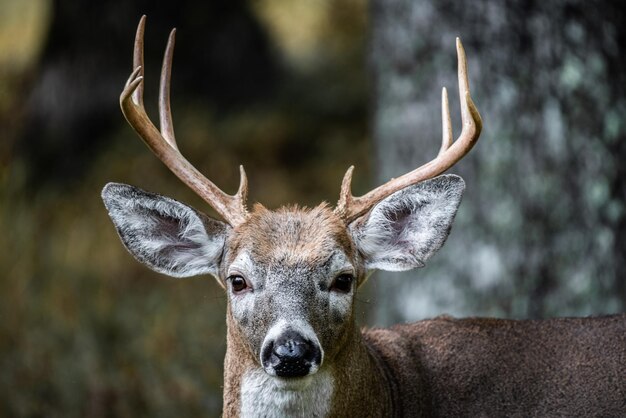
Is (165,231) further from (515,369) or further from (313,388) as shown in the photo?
(515,369)

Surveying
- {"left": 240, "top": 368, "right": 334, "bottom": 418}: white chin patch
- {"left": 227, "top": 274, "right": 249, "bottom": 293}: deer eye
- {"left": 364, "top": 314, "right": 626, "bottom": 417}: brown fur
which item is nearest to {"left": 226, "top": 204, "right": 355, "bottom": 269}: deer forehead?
{"left": 227, "top": 274, "right": 249, "bottom": 293}: deer eye

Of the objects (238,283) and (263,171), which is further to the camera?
(263,171)

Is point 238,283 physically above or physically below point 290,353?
above

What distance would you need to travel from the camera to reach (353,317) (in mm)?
4820

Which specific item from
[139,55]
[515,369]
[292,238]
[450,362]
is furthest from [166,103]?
[515,369]

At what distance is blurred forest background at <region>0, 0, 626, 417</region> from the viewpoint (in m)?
6.96

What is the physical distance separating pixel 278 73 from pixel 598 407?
460 inches

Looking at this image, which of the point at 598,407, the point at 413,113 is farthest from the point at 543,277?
the point at 598,407

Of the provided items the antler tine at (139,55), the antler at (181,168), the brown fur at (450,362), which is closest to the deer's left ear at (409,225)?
the brown fur at (450,362)

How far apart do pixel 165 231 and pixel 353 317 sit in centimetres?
102

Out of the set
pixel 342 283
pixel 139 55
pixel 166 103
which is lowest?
pixel 342 283

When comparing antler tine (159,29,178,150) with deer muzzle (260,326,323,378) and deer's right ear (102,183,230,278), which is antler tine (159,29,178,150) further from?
deer muzzle (260,326,323,378)

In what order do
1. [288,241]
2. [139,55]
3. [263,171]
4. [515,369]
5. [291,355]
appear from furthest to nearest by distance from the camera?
[263,171]
[139,55]
[515,369]
[288,241]
[291,355]

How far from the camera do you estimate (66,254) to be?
10859mm
